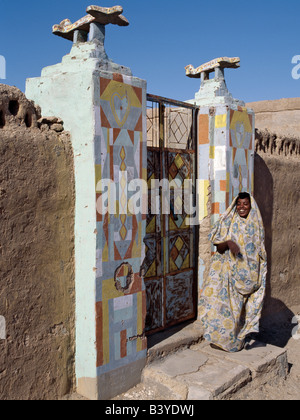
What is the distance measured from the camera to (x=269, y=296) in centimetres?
568

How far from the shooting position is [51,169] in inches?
123

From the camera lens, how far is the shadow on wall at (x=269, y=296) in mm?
5230

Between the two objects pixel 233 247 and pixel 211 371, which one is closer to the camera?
pixel 211 371

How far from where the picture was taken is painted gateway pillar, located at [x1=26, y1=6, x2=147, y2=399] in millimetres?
3143

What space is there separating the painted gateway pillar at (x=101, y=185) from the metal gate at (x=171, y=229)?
22.9 inches

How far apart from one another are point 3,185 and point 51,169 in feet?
1.31

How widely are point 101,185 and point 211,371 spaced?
1.79 meters

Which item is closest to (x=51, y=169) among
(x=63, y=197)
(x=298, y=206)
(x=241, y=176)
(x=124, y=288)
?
(x=63, y=197)

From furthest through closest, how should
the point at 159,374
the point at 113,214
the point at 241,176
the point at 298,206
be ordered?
the point at 298,206 < the point at 241,176 < the point at 159,374 < the point at 113,214

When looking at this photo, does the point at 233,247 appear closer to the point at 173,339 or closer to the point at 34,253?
the point at 173,339

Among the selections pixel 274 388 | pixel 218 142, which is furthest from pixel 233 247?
pixel 274 388

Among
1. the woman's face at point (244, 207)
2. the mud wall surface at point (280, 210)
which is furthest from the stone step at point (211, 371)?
the mud wall surface at point (280, 210)
